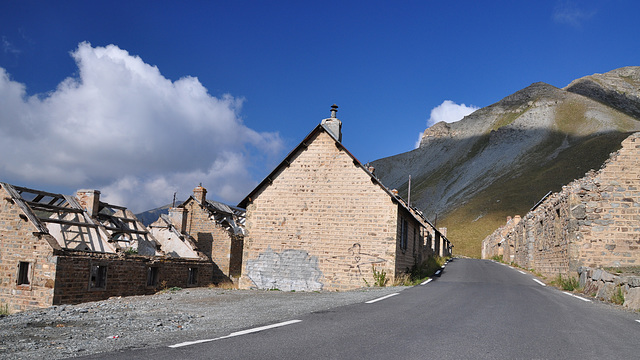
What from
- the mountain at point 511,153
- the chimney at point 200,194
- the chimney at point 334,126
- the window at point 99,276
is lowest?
the window at point 99,276

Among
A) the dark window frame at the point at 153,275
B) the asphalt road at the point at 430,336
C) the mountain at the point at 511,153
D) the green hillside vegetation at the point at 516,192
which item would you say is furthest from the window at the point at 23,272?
the mountain at the point at 511,153

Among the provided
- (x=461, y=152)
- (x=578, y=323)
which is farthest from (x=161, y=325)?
(x=461, y=152)

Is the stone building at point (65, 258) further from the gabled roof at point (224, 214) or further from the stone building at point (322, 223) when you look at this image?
the gabled roof at point (224, 214)

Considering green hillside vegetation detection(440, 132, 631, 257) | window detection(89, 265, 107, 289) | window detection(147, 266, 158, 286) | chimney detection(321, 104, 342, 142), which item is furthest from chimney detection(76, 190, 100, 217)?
green hillside vegetation detection(440, 132, 631, 257)

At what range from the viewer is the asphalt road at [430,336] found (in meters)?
5.23

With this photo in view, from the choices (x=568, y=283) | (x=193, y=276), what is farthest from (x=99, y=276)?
(x=568, y=283)

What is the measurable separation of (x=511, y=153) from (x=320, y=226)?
109114 mm

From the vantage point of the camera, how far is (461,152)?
14138 centimetres

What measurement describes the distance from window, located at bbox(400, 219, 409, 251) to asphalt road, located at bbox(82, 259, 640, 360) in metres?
10.9

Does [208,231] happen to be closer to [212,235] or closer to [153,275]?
[212,235]

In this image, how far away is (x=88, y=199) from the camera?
21.8m

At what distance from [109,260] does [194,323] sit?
1254cm

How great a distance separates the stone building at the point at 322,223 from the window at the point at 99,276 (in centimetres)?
599

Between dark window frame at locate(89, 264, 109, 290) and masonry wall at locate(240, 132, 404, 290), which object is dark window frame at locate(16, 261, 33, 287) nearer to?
dark window frame at locate(89, 264, 109, 290)
